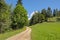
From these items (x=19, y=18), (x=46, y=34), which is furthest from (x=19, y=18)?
(x=46, y=34)

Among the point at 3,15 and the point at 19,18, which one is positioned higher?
the point at 3,15

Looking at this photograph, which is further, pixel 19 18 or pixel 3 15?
pixel 19 18

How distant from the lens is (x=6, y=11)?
41.6 m

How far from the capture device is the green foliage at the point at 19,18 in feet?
227

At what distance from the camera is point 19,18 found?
70.4 m

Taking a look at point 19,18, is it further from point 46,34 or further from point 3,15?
point 46,34

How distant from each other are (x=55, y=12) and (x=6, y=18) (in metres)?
144

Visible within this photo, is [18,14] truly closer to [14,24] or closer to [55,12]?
[14,24]

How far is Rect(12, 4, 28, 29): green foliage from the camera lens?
2723 inches

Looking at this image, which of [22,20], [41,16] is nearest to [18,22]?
[22,20]

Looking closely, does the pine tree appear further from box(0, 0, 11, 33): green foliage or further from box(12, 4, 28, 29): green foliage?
box(0, 0, 11, 33): green foliage

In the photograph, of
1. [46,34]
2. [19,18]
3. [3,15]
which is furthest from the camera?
[19,18]

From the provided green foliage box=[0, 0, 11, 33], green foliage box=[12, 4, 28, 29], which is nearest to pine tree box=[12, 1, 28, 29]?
green foliage box=[12, 4, 28, 29]

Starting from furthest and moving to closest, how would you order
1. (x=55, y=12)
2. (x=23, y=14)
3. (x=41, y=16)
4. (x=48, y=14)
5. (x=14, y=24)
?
(x=55, y=12), (x=48, y=14), (x=41, y=16), (x=23, y=14), (x=14, y=24)
